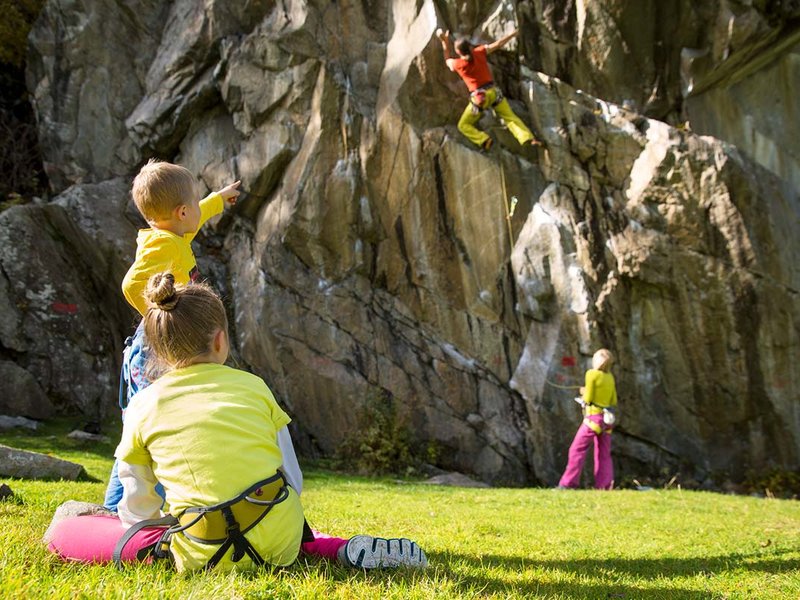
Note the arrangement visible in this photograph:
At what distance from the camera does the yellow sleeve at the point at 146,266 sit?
4375 millimetres

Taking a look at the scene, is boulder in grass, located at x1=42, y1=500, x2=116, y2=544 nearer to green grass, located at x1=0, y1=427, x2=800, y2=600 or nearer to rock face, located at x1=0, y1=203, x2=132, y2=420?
green grass, located at x1=0, y1=427, x2=800, y2=600

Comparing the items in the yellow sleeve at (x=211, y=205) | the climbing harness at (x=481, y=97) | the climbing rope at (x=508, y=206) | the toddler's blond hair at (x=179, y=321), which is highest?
the climbing harness at (x=481, y=97)

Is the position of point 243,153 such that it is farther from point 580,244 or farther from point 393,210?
point 580,244

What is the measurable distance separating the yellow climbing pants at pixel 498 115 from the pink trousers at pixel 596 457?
586 cm

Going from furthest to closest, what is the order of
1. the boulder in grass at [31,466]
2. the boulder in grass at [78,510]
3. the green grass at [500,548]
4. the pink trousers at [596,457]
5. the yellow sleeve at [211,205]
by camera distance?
the pink trousers at [596,457]
the boulder in grass at [31,466]
the yellow sleeve at [211,205]
the boulder in grass at [78,510]
the green grass at [500,548]

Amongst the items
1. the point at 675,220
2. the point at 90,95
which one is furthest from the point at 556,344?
the point at 90,95

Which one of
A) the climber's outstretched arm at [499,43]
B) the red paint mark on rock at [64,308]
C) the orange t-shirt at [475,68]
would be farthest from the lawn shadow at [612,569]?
the red paint mark on rock at [64,308]

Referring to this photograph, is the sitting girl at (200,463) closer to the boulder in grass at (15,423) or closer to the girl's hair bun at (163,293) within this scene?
the girl's hair bun at (163,293)

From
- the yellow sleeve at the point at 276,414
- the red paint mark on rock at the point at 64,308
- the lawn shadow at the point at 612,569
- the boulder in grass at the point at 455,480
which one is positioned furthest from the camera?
the red paint mark on rock at the point at 64,308

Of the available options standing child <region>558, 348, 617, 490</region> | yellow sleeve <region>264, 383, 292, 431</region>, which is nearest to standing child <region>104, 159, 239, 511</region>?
yellow sleeve <region>264, 383, 292, 431</region>

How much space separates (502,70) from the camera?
47.6 feet

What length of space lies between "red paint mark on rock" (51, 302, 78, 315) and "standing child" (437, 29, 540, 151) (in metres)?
9.54

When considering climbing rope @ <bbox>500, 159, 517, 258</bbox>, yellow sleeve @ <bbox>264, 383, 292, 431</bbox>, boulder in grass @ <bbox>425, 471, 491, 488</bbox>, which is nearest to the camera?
yellow sleeve @ <bbox>264, 383, 292, 431</bbox>

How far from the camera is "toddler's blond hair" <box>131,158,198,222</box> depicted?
4516mm
